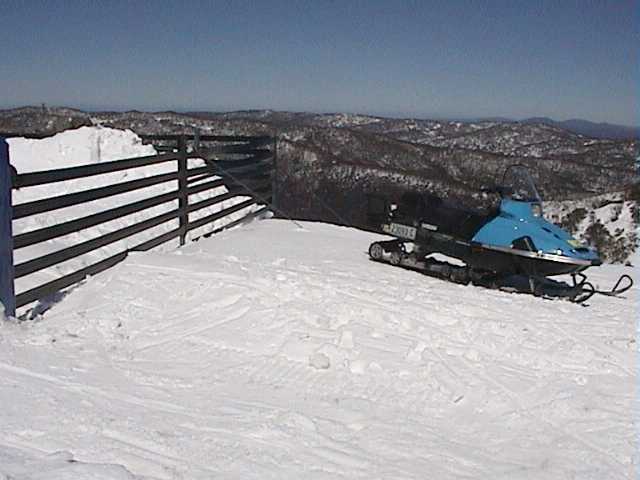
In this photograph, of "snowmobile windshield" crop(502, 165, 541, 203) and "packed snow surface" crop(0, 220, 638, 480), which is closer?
"packed snow surface" crop(0, 220, 638, 480)

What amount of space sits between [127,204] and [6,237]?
2799 mm

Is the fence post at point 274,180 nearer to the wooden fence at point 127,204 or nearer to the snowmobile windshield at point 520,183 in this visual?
the wooden fence at point 127,204

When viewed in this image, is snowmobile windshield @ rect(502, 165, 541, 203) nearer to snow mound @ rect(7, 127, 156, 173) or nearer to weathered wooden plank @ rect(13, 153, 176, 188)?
weathered wooden plank @ rect(13, 153, 176, 188)

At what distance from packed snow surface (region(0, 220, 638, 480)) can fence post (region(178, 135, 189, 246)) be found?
1.82 m

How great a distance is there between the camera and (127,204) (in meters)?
7.91

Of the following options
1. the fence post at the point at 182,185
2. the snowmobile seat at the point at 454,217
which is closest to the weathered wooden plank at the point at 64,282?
the fence post at the point at 182,185

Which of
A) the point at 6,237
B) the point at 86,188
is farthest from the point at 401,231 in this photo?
the point at 86,188

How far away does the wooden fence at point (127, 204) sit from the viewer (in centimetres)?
521

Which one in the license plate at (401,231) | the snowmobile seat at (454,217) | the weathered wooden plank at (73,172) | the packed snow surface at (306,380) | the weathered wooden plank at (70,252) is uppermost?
the weathered wooden plank at (73,172)

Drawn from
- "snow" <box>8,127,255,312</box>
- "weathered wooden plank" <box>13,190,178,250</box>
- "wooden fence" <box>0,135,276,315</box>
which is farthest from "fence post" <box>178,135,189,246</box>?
"weathered wooden plank" <box>13,190,178,250</box>

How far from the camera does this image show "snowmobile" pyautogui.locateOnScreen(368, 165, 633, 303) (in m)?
7.20

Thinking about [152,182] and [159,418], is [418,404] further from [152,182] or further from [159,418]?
[152,182]

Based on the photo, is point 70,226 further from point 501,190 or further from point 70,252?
point 501,190

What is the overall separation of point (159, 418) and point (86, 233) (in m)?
6.28
